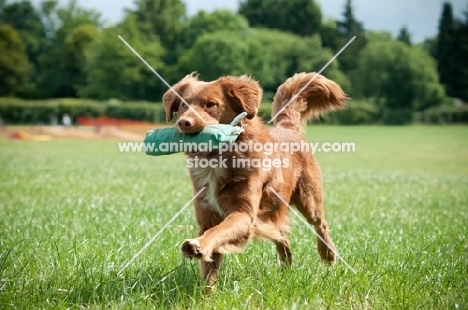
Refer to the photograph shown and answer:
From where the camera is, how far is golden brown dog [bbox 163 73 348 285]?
12.7 ft

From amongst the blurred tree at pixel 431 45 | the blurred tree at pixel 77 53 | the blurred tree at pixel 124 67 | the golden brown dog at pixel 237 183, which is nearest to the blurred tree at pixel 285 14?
the blurred tree at pixel 124 67

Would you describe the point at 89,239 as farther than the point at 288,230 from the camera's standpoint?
Yes

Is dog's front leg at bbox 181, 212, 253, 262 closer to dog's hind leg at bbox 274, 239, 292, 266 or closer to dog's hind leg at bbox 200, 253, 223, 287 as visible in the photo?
dog's hind leg at bbox 200, 253, 223, 287

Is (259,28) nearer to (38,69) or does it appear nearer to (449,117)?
(449,117)

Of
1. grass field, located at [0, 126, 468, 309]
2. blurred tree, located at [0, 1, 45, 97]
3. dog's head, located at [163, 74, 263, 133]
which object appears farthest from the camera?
blurred tree, located at [0, 1, 45, 97]

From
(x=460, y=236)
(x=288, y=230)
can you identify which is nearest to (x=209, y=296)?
(x=288, y=230)

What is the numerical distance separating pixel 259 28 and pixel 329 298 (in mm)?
52504

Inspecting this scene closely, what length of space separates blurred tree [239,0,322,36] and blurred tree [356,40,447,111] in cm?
1103

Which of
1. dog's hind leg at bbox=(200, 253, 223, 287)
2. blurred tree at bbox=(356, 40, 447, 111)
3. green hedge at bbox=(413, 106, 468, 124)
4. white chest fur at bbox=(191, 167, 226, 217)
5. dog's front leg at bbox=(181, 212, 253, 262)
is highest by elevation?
blurred tree at bbox=(356, 40, 447, 111)

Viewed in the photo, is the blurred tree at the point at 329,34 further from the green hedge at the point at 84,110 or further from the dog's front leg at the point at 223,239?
the dog's front leg at the point at 223,239

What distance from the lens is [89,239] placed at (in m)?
5.34

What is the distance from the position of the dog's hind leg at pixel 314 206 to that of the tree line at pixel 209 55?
39.3 m

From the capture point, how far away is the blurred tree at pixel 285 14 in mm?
41000

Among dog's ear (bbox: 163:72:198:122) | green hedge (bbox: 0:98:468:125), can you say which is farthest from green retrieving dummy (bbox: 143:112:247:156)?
green hedge (bbox: 0:98:468:125)
